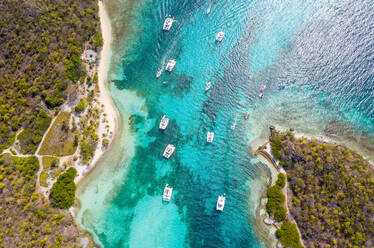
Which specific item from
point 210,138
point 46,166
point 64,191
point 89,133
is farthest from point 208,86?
point 46,166

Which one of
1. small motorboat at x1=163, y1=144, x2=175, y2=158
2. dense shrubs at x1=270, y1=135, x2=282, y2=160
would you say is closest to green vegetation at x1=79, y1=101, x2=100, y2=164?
small motorboat at x1=163, y1=144, x2=175, y2=158

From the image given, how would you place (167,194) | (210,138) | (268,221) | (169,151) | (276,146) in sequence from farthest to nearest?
(210,138) < (169,151) < (276,146) < (167,194) < (268,221)

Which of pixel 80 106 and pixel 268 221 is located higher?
pixel 80 106

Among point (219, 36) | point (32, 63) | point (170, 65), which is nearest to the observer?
point (32, 63)

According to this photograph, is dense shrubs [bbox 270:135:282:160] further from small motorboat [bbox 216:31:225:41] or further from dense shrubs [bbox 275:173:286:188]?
small motorboat [bbox 216:31:225:41]

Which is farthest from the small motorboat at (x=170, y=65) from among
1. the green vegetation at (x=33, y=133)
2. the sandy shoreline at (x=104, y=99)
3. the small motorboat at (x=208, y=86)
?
the green vegetation at (x=33, y=133)

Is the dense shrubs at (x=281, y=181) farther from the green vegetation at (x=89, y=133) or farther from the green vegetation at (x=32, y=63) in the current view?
the green vegetation at (x=32, y=63)

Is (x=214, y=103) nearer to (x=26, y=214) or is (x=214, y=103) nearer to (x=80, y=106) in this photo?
(x=80, y=106)
